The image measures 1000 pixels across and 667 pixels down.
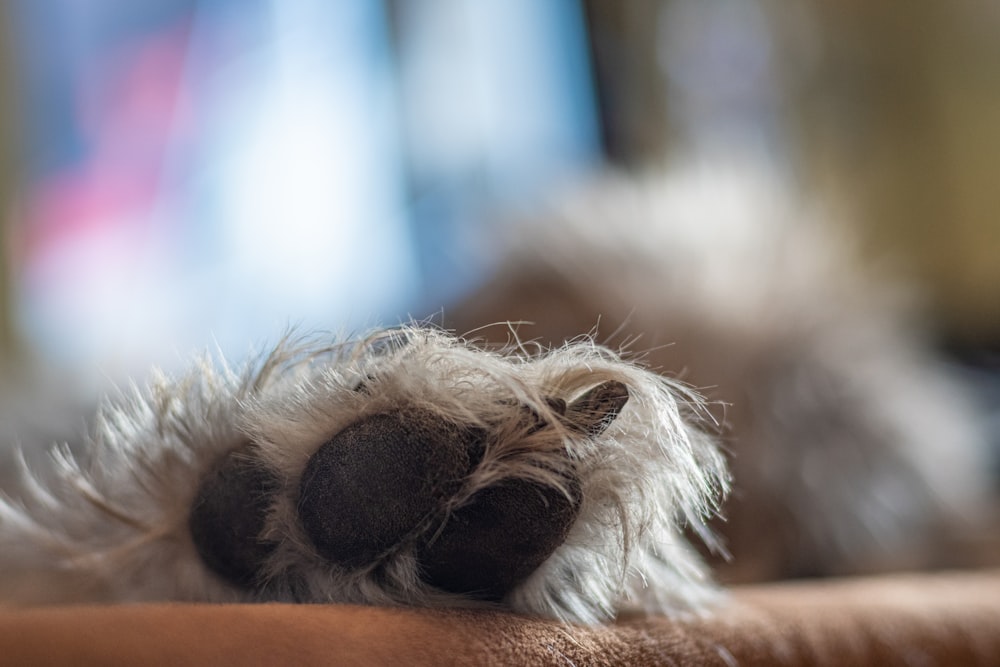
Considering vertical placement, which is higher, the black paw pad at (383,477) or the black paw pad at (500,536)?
the black paw pad at (383,477)

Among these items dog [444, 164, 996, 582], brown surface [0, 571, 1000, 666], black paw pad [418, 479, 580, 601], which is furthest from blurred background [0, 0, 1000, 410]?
black paw pad [418, 479, 580, 601]

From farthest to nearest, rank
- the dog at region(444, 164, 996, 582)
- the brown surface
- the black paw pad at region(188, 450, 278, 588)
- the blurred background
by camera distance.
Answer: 1. the blurred background
2. the dog at region(444, 164, 996, 582)
3. the black paw pad at region(188, 450, 278, 588)
4. the brown surface

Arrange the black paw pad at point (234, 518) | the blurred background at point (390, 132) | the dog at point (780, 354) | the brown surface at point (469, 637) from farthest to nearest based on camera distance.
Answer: the blurred background at point (390, 132) < the dog at point (780, 354) < the black paw pad at point (234, 518) < the brown surface at point (469, 637)

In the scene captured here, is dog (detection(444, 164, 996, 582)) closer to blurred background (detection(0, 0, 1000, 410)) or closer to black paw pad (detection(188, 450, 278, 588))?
black paw pad (detection(188, 450, 278, 588))

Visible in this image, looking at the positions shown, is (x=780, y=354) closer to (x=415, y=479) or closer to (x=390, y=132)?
(x=415, y=479)

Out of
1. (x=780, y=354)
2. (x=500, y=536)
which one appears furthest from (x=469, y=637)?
(x=780, y=354)

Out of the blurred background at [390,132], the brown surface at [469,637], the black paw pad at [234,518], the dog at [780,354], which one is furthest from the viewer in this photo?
the blurred background at [390,132]

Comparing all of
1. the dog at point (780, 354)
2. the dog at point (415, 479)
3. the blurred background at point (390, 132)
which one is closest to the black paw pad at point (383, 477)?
the dog at point (415, 479)

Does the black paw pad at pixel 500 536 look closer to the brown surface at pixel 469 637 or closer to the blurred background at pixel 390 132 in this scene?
the brown surface at pixel 469 637
